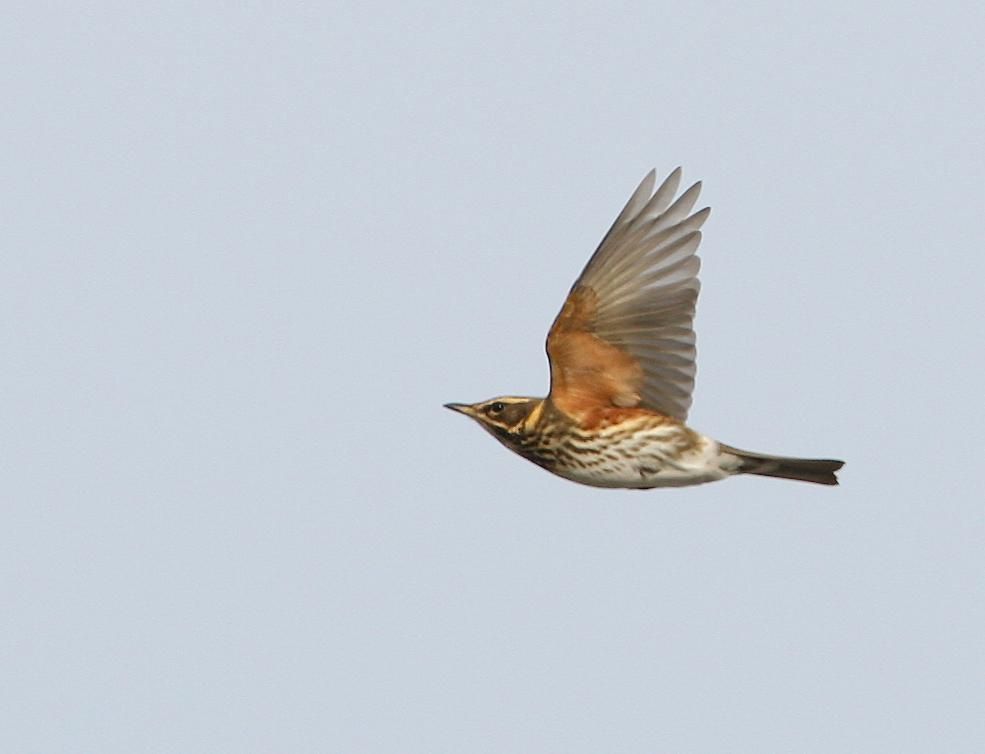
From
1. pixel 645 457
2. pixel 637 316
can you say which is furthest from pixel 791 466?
pixel 637 316

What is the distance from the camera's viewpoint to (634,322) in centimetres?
2856

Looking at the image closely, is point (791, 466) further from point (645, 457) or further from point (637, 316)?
point (637, 316)

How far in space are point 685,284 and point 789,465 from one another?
130 centimetres

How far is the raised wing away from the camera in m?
28.5

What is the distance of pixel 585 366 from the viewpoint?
28.6 meters

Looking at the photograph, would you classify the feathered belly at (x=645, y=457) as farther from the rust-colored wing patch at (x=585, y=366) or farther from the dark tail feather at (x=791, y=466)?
the rust-colored wing patch at (x=585, y=366)

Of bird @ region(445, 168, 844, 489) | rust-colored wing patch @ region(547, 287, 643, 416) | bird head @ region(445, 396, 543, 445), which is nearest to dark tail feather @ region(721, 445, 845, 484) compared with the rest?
bird @ region(445, 168, 844, 489)

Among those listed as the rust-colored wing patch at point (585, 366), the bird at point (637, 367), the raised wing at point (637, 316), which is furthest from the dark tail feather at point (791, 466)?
the rust-colored wing patch at point (585, 366)

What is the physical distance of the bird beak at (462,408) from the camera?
95.2 feet

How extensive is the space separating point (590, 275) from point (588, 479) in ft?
4.18

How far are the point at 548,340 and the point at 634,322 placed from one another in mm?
555

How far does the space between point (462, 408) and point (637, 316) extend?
1324 millimetres

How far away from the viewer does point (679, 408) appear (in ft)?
94.0

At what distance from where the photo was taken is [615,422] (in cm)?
2855
